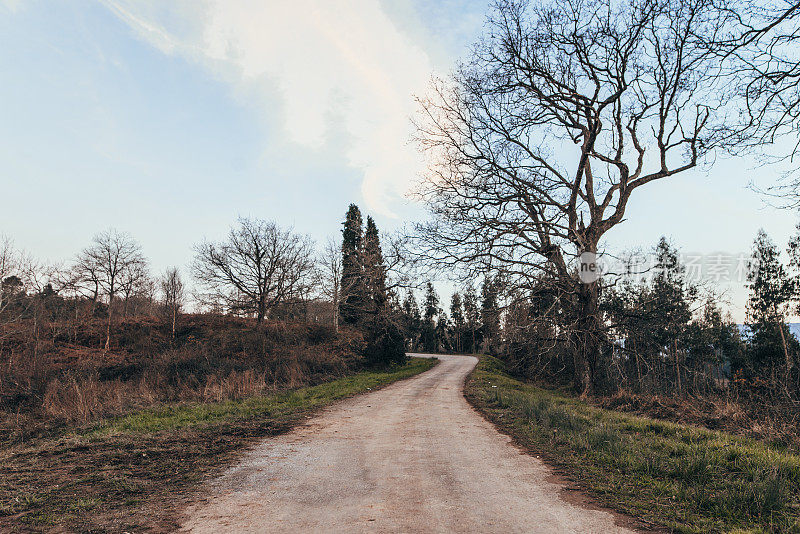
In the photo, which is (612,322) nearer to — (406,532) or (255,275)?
(406,532)

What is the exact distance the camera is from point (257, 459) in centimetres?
698

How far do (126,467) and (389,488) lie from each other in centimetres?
406

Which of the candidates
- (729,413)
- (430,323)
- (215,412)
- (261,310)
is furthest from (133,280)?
(430,323)

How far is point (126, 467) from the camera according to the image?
636 centimetres

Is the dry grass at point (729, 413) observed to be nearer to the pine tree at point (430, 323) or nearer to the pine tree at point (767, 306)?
the pine tree at point (767, 306)

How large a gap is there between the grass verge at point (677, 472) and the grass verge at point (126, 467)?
205 inches

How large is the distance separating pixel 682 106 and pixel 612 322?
785 cm

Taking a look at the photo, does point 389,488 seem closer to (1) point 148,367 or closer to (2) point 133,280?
(1) point 148,367

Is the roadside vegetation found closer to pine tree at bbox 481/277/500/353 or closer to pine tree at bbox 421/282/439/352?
pine tree at bbox 481/277/500/353

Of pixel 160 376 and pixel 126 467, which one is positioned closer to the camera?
pixel 126 467

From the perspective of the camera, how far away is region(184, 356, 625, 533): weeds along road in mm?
4258

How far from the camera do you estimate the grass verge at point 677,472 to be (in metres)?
4.53

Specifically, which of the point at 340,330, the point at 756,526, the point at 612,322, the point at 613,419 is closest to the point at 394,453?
the point at 756,526

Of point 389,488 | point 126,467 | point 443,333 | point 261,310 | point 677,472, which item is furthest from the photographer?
point 443,333
